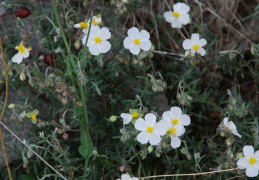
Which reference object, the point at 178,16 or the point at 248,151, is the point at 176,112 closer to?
the point at 248,151

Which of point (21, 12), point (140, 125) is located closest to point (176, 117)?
point (140, 125)

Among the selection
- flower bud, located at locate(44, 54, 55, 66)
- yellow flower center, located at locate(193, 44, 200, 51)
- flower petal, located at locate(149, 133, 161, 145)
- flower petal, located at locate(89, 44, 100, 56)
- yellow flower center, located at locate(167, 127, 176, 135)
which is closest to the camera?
flower petal, located at locate(149, 133, 161, 145)

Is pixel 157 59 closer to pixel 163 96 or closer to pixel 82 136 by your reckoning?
pixel 163 96

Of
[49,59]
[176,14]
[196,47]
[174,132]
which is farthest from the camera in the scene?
[176,14]

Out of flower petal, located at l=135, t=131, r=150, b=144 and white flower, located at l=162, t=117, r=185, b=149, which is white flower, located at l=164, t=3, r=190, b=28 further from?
flower petal, located at l=135, t=131, r=150, b=144

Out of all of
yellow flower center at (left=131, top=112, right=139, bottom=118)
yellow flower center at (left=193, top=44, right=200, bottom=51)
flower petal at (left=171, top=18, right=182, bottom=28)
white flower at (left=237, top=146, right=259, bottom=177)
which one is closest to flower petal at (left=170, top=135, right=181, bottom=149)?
yellow flower center at (left=131, top=112, right=139, bottom=118)

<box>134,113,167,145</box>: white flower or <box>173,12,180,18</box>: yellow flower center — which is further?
<box>173,12,180,18</box>: yellow flower center
